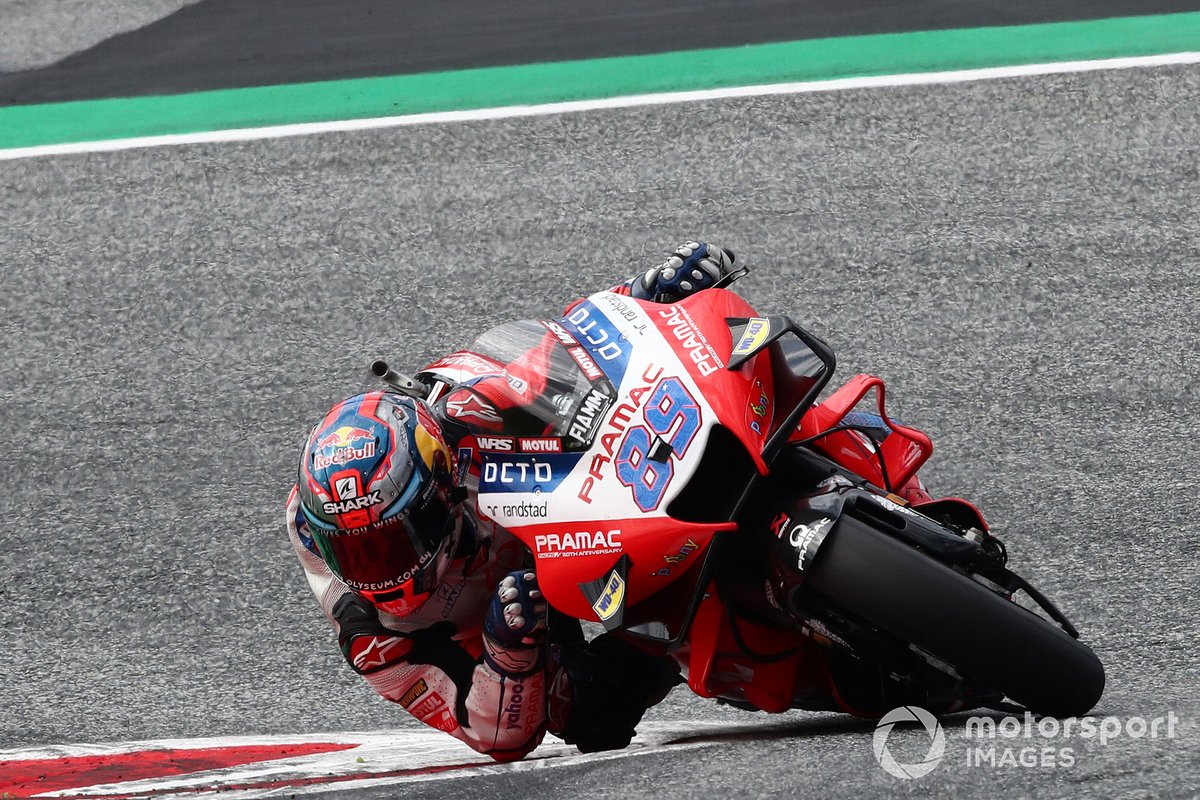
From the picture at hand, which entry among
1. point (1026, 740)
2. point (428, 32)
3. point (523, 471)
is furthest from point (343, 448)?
point (428, 32)

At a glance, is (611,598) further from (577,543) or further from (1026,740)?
(1026,740)

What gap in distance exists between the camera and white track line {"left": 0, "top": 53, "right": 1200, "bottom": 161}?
6711 mm

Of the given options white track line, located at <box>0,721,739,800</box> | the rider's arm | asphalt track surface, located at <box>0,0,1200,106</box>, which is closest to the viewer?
the rider's arm

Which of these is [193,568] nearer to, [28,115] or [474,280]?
[474,280]

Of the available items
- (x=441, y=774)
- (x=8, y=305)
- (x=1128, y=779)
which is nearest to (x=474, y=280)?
(x=8, y=305)

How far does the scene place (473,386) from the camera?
3.45 metres

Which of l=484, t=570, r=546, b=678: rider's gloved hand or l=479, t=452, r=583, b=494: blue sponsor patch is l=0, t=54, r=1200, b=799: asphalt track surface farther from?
l=479, t=452, r=583, b=494: blue sponsor patch

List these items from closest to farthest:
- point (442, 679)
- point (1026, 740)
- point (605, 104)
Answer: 1. point (1026, 740)
2. point (442, 679)
3. point (605, 104)

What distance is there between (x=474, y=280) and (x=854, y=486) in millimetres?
3471

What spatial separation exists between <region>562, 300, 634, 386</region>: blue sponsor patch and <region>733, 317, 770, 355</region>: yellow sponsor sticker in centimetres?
27

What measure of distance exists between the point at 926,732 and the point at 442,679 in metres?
1.35

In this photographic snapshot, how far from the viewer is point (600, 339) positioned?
336 centimetres

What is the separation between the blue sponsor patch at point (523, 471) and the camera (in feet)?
10.4

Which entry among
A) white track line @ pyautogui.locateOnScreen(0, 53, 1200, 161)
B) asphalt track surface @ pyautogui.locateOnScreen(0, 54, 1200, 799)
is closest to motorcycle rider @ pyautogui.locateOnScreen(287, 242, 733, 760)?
asphalt track surface @ pyautogui.locateOnScreen(0, 54, 1200, 799)
